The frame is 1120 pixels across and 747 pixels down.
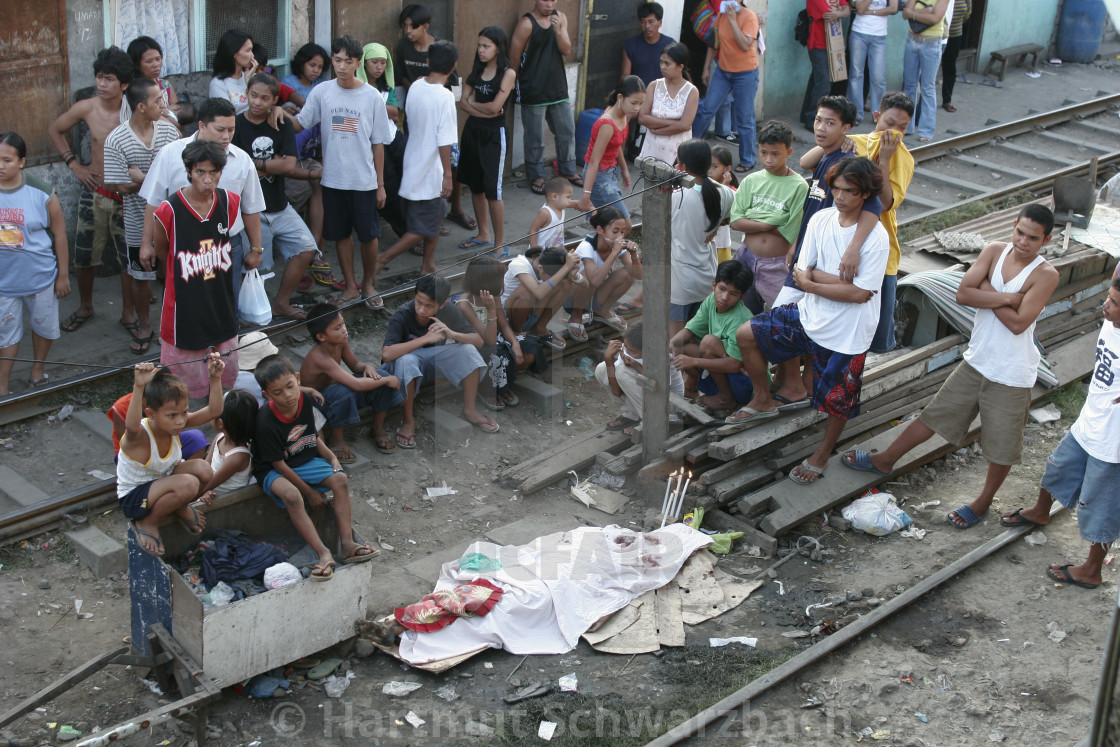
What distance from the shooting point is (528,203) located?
11.3 meters

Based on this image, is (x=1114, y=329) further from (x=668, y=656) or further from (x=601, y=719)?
(x=601, y=719)

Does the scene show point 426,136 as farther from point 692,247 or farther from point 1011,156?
point 1011,156

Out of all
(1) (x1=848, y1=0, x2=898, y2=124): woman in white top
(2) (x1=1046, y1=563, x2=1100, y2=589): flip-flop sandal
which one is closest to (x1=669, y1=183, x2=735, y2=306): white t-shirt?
(2) (x1=1046, y1=563, x2=1100, y2=589): flip-flop sandal

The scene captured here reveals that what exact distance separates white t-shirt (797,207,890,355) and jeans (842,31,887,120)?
23.8ft

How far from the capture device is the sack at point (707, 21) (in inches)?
499

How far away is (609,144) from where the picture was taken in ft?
32.2

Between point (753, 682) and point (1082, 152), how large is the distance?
10.9 meters

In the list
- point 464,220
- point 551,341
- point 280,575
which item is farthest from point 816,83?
point 280,575

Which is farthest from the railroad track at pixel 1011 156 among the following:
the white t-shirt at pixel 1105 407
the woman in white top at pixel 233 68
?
the woman in white top at pixel 233 68

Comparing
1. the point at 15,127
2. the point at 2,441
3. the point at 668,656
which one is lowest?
the point at 668,656

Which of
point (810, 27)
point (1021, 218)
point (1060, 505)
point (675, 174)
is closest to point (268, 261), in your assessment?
point (675, 174)

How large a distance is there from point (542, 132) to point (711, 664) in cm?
712

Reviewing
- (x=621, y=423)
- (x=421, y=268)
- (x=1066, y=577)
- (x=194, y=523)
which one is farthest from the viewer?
(x=421, y=268)

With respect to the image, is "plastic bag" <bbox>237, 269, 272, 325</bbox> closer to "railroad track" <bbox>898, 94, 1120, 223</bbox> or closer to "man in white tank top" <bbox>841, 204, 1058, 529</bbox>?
"man in white tank top" <bbox>841, 204, 1058, 529</bbox>
